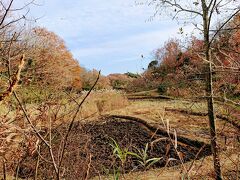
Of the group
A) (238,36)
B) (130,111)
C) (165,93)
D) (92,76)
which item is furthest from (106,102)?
(92,76)

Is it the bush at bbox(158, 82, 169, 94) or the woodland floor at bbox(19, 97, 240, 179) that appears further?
the woodland floor at bbox(19, 97, 240, 179)

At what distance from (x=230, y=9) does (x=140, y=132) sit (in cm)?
691

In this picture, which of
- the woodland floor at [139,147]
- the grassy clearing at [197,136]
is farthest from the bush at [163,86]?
the woodland floor at [139,147]

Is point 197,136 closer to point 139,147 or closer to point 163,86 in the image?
point 139,147

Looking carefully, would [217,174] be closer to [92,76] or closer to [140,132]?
[140,132]

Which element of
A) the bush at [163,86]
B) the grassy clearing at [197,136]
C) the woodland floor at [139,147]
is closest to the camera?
the grassy clearing at [197,136]

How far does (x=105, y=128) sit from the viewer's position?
13516mm

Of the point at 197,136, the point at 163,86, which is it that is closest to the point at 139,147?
the point at 197,136

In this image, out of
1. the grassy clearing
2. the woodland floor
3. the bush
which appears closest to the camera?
the grassy clearing

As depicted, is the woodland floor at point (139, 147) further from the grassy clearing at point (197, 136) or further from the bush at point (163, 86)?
the bush at point (163, 86)

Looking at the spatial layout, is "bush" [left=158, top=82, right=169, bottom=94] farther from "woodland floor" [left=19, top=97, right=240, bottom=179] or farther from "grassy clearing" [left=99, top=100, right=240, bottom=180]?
"woodland floor" [left=19, top=97, right=240, bottom=179]

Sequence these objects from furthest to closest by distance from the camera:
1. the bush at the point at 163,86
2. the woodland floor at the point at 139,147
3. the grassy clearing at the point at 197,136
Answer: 1. the woodland floor at the point at 139,147
2. the bush at the point at 163,86
3. the grassy clearing at the point at 197,136

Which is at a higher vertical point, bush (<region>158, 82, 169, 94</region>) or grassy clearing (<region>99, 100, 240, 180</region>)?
bush (<region>158, 82, 169, 94</region>)

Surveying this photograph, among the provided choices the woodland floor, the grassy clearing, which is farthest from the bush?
the woodland floor
